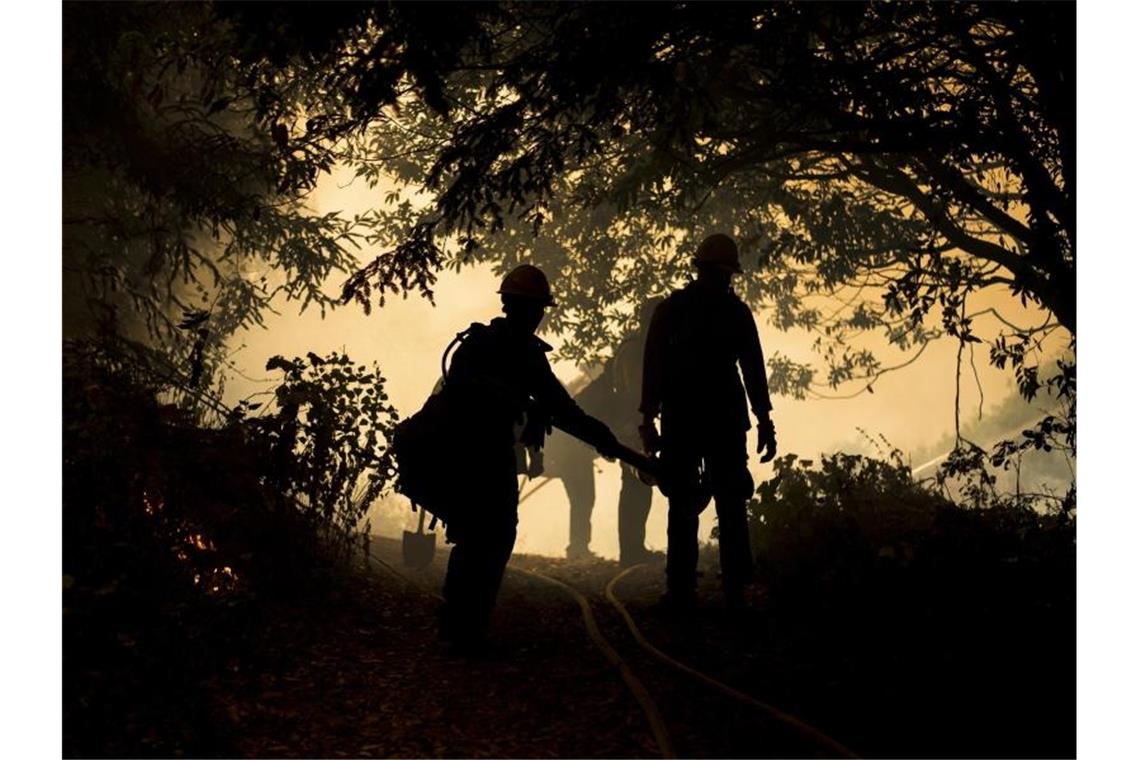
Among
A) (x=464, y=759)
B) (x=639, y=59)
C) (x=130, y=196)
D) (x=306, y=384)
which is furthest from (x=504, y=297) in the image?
(x=130, y=196)

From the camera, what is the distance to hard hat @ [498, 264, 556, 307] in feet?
20.9

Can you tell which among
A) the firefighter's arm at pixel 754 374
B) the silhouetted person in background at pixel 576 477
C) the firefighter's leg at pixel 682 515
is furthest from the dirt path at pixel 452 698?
the silhouetted person in background at pixel 576 477

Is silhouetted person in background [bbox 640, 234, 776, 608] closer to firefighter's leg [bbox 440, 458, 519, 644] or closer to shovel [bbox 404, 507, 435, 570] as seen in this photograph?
firefighter's leg [bbox 440, 458, 519, 644]

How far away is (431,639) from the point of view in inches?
264

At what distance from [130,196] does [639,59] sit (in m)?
9.53

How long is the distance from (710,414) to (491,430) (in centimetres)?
175

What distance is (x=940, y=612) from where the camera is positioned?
568 cm

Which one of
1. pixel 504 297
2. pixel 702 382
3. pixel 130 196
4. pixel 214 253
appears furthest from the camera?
pixel 214 253

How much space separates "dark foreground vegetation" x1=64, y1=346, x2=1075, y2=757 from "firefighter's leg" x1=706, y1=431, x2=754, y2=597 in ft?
1.10

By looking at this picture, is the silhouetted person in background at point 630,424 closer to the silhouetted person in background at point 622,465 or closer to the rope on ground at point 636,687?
the silhouetted person in background at point 622,465

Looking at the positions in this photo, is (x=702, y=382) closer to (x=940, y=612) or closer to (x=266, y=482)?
(x=940, y=612)

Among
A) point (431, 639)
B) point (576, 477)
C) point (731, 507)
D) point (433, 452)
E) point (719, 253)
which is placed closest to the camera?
point (433, 452)

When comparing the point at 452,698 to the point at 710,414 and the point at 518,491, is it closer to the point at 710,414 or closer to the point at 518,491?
the point at 518,491

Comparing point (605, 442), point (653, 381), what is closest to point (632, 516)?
point (653, 381)
